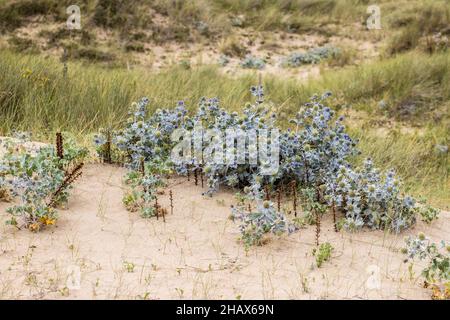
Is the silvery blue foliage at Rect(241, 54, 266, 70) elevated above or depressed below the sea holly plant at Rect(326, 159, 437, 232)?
below

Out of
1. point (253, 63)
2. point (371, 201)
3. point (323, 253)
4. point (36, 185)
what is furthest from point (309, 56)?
point (323, 253)

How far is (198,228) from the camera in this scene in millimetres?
4750

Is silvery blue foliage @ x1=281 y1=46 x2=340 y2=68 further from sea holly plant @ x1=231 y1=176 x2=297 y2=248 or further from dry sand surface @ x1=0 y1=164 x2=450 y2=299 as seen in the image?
sea holly plant @ x1=231 y1=176 x2=297 y2=248

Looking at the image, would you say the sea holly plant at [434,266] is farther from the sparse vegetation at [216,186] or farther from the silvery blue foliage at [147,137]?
the silvery blue foliage at [147,137]

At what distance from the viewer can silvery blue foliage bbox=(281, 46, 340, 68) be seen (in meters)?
12.5

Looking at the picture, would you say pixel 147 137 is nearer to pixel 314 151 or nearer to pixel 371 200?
pixel 314 151

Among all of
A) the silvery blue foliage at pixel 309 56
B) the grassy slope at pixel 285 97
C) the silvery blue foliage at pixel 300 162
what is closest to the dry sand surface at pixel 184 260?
the silvery blue foliage at pixel 300 162

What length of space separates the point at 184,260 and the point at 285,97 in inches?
246

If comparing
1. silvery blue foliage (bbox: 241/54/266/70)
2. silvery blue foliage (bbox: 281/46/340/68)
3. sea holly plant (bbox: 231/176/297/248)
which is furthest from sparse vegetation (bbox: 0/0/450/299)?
silvery blue foliage (bbox: 281/46/340/68)

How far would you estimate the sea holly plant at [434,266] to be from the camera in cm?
389

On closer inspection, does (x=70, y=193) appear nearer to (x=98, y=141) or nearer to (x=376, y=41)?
(x=98, y=141)

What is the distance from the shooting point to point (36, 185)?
15.5ft

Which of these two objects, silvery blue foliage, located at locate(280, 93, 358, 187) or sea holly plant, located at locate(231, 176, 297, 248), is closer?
sea holly plant, located at locate(231, 176, 297, 248)

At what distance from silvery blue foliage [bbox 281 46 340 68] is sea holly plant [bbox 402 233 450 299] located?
28.1 ft
